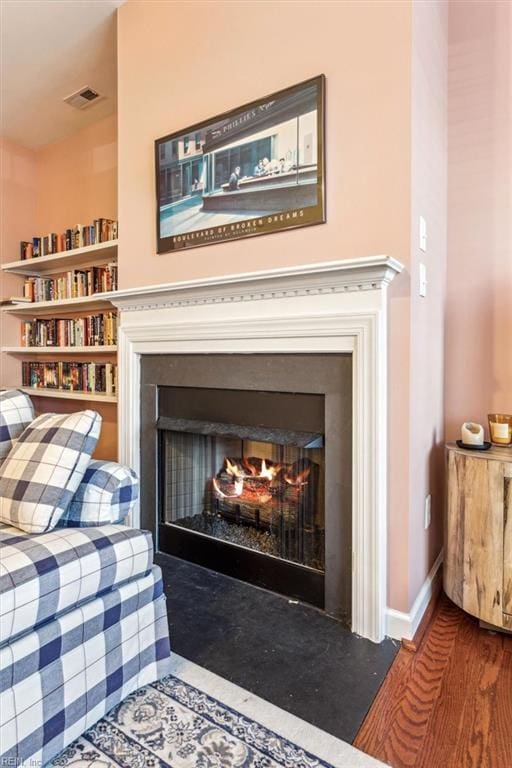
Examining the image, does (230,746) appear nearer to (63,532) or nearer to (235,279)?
(63,532)

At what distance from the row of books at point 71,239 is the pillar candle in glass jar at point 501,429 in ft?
8.22

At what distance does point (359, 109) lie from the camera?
1.70 m

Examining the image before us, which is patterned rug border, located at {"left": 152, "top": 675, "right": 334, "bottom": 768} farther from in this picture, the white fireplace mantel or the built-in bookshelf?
the built-in bookshelf

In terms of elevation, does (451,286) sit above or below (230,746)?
above

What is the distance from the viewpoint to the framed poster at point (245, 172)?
1806mm

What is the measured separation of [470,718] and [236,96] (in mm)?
2526

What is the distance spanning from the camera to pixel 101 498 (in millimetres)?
1506

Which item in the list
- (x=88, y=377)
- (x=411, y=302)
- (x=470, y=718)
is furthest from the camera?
(x=88, y=377)

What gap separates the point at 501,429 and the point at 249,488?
4.00ft

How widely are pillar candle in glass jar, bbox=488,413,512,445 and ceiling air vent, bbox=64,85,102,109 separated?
324cm

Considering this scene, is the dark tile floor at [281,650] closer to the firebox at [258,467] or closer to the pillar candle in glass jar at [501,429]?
the firebox at [258,467]

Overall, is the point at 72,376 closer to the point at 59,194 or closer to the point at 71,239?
the point at 71,239

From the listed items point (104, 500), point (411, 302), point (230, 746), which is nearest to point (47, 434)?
point (104, 500)

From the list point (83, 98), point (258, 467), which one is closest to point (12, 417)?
point (258, 467)
